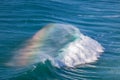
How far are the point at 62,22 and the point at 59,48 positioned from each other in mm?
3432

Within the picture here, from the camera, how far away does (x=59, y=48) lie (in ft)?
35.9

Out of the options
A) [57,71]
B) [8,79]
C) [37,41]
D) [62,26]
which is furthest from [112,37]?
[8,79]

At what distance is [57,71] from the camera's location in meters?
9.36

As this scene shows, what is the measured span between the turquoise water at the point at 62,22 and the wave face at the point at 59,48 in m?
0.26

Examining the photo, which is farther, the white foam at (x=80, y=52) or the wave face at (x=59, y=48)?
the white foam at (x=80, y=52)

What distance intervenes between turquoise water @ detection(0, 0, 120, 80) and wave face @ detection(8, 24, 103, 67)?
26 cm

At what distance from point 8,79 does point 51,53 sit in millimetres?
2180

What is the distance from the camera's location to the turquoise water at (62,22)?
930 centimetres

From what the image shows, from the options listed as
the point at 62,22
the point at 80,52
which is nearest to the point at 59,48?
the point at 80,52

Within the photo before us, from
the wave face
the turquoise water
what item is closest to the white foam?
the wave face

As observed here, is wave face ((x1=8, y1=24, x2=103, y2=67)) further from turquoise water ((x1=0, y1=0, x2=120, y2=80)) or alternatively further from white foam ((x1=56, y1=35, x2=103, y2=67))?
turquoise water ((x1=0, y1=0, x2=120, y2=80))

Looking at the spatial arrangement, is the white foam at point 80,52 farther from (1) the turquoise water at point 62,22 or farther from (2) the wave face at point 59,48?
(1) the turquoise water at point 62,22

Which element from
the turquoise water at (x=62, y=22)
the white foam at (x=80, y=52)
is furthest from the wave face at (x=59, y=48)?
the turquoise water at (x=62, y=22)

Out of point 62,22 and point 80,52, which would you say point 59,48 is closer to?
point 80,52
